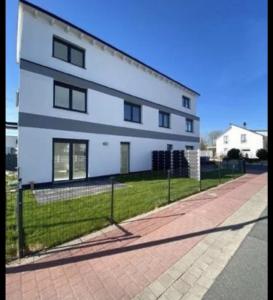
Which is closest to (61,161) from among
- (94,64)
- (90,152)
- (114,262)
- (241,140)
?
(90,152)

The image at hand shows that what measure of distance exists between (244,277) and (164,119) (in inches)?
696

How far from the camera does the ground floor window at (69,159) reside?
37.4 ft

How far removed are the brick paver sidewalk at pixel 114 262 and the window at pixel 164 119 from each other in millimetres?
14464

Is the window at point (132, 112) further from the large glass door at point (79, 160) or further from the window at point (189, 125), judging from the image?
the window at point (189, 125)

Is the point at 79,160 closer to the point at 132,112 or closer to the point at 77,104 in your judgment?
the point at 77,104

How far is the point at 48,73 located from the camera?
1108 centimetres

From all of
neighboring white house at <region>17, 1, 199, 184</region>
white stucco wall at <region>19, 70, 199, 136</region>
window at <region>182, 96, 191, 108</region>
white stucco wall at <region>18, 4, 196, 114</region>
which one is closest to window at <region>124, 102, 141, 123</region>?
neighboring white house at <region>17, 1, 199, 184</region>

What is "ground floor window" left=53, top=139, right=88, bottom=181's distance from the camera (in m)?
11.4

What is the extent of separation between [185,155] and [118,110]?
550cm

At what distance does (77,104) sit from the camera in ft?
41.3

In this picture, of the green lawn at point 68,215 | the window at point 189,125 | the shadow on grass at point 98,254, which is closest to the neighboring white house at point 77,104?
the green lawn at point 68,215

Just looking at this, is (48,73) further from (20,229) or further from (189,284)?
(189,284)

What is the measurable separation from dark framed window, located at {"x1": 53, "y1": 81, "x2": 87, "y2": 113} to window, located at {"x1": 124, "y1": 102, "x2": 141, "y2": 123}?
378 cm
